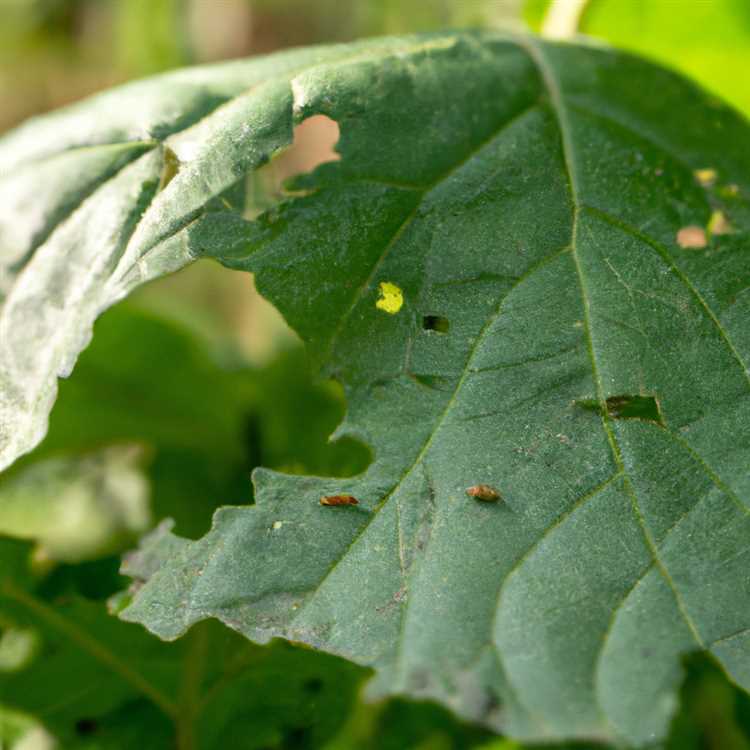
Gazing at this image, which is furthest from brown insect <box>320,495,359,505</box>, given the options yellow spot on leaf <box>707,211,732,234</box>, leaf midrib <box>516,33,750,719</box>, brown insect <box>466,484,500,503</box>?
yellow spot on leaf <box>707,211,732,234</box>

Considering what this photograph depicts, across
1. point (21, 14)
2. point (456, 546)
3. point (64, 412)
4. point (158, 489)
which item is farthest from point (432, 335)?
point (21, 14)

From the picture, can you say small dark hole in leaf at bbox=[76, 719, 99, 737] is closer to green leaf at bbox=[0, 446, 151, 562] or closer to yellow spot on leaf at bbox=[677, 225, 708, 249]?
green leaf at bbox=[0, 446, 151, 562]

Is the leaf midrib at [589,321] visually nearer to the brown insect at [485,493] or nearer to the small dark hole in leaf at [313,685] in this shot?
the brown insect at [485,493]

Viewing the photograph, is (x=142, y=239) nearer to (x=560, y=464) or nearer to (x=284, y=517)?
(x=284, y=517)

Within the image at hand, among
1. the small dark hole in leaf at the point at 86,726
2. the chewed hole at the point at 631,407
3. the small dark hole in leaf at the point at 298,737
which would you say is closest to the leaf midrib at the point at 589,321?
the chewed hole at the point at 631,407

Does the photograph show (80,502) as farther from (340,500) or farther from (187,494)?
(340,500)

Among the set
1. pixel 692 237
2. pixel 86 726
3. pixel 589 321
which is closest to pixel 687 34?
pixel 692 237
